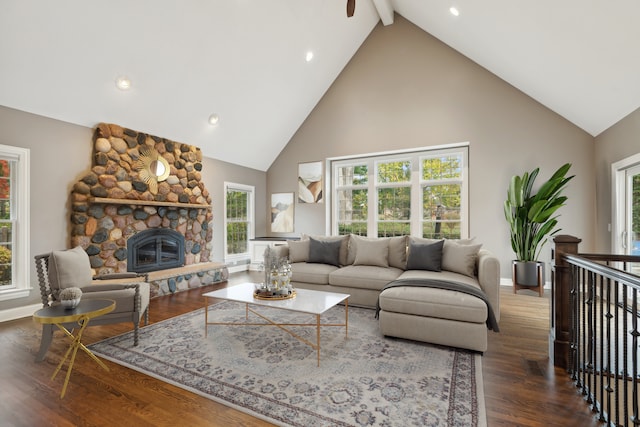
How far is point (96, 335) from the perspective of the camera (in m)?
3.10

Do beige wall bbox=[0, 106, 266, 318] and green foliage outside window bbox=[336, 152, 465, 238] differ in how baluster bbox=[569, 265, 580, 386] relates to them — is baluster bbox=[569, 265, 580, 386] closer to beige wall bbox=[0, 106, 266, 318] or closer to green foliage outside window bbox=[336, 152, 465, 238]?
green foliage outside window bbox=[336, 152, 465, 238]

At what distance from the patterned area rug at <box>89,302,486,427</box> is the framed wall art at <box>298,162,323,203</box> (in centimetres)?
395

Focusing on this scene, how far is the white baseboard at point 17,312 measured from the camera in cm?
355

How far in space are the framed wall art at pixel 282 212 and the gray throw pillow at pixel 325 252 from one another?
8.63 ft

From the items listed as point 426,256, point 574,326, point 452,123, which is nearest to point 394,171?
point 452,123

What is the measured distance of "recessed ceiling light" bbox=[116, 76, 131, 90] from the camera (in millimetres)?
3982

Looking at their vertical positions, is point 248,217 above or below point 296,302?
above

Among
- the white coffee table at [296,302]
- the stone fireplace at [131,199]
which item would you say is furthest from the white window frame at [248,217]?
the white coffee table at [296,302]

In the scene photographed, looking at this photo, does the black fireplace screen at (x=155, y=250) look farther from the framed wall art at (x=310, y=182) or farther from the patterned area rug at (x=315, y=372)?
the framed wall art at (x=310, y=182)

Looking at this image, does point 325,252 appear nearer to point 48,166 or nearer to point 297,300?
point 297,300

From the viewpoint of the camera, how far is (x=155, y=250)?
514cm

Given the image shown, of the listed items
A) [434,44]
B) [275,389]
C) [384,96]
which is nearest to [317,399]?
[275,389]

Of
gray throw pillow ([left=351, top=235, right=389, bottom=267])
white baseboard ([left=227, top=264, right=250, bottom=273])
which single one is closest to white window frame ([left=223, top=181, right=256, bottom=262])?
white baseboard ([left=227, top=264, right=250, bottom=273])

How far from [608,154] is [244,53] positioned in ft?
17.9
